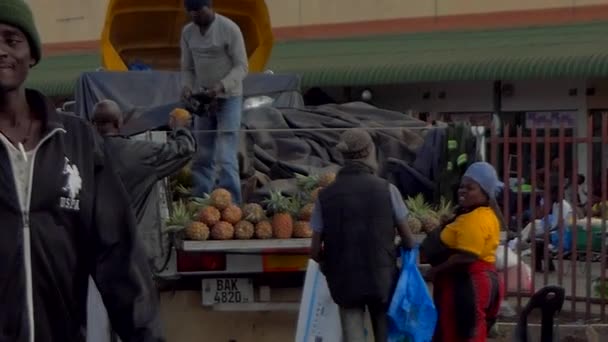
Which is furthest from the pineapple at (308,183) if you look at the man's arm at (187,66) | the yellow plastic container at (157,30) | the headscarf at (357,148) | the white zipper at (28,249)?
the white zipper at (28,249)

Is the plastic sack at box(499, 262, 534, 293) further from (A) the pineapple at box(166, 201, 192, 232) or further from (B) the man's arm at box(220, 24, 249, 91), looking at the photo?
(A) the pineapple at box(166, 201, 192, 232)

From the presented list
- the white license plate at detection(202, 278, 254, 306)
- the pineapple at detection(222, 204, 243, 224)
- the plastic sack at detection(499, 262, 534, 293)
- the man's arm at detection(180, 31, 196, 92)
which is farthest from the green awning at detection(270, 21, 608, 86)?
the white license plate at detection(202, 278, 254, 306)

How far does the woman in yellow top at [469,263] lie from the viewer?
7777 mm

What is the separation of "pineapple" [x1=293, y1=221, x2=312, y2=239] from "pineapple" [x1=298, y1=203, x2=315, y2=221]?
51mm

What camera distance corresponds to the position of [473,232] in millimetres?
7762

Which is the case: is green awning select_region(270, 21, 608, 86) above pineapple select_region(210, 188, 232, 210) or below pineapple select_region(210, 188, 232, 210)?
above

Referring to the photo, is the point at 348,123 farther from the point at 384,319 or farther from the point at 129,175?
the point at 129,175

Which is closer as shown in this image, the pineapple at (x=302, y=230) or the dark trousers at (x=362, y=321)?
the dark trousers at (x=362, y=321)

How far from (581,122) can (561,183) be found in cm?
1208

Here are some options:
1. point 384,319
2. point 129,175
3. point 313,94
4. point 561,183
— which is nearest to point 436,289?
point 384,319

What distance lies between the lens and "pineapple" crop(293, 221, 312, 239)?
7.86m

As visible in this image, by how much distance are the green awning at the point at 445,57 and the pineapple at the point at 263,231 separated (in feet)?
50.0

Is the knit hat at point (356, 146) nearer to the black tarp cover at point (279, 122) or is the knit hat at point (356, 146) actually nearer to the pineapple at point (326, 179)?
the pineapple at point (326, 179)

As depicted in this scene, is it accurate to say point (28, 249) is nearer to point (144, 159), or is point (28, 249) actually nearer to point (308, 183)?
point (144, 159)
